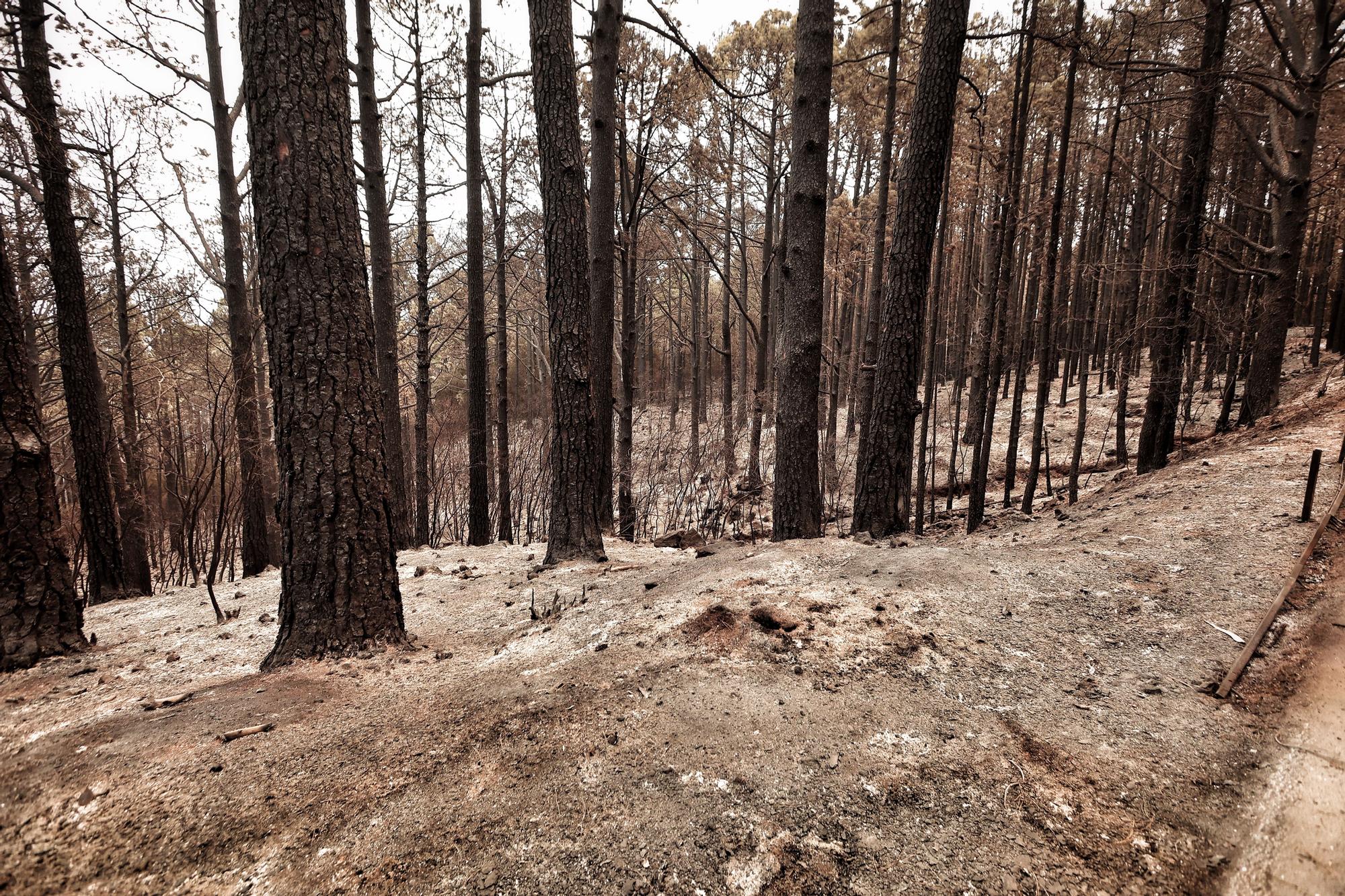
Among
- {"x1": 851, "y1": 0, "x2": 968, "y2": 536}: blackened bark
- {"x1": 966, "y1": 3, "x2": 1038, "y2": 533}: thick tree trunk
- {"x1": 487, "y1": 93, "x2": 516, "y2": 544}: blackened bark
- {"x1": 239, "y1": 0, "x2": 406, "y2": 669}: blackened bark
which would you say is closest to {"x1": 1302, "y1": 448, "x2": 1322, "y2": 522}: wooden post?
{"x1": 851, "y1": 0, "x2": 968, "y2": 536}: blackened bark

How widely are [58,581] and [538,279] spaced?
15064 millimetres

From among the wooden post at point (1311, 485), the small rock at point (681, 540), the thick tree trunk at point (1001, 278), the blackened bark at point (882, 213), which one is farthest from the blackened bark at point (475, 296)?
the wooden post at point (1311, 485)

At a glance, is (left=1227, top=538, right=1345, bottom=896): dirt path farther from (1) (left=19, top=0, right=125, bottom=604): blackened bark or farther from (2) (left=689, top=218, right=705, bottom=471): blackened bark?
(2) (left=689, top=218, right=705, bottom=471): blackened bark

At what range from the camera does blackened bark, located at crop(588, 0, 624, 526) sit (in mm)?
5355

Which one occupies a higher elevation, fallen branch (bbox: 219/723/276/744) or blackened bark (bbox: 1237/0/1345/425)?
blackened bark (bbox: 1237/0/1345/425)

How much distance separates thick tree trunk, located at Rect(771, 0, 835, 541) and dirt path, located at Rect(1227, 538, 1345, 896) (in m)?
3.28

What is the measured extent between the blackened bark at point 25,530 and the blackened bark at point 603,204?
3.38 metres

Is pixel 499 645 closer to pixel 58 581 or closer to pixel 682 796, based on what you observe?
pixel 682 796

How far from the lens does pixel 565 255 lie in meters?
4.37

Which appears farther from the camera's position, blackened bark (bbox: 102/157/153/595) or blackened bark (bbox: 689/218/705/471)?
blackened bark (bbox: 689/218/705/471)

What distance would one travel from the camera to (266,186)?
7.85 ft

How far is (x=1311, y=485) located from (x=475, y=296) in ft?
27.1

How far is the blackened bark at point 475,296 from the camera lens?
7074mm

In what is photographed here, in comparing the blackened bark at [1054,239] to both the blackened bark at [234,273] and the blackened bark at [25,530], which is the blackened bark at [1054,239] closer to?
the blackened bark at [25,530]
